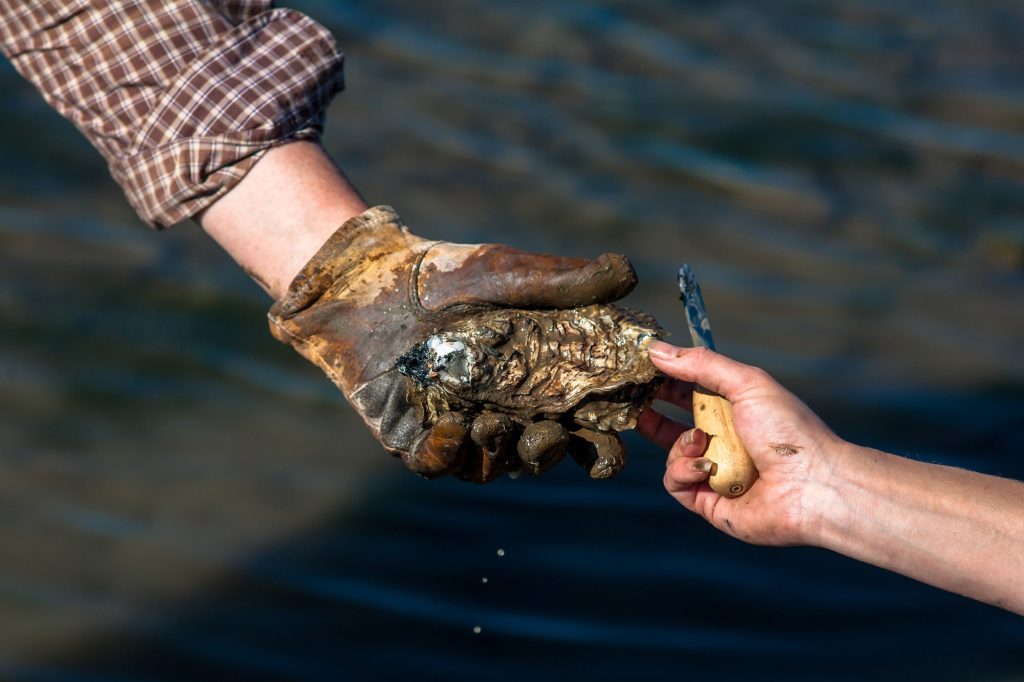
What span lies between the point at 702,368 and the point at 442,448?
2.06 feet

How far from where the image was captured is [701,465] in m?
2.84

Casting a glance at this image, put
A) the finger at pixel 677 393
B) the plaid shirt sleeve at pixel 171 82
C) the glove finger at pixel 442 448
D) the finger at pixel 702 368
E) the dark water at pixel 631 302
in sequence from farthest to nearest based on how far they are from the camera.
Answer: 1. the dark water at pixel 631 302
2. the finger at pixel 677 393
3. the plaid shirt sleeve at pixel 171 82
4. the finger at pixel 702 368
5. the glove finger at pixel 442 448

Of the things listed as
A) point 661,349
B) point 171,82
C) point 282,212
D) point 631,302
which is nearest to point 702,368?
point 661,349

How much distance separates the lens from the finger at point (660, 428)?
10.7 ft

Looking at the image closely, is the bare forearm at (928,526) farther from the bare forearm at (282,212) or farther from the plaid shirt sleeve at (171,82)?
the plaid shirt sleeve at (171,82)

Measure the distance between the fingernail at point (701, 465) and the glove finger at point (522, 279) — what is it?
428 millimetres

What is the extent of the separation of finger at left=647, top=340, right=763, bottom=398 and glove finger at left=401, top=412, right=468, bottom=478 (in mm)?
479

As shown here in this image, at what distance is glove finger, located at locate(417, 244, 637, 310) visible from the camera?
9.27 feet

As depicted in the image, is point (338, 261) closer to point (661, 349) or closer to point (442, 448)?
point (442, 448)

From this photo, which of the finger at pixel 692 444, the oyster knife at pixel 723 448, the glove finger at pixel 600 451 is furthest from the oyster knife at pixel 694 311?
the glove finger at pixel 600 451

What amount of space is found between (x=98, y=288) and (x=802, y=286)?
2.91 metres

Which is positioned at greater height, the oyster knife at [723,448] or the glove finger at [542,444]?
the oyster knife at [723,448]

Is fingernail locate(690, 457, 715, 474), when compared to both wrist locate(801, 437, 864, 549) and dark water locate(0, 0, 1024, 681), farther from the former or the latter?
dark water locate(0, 0, 1024, 681)

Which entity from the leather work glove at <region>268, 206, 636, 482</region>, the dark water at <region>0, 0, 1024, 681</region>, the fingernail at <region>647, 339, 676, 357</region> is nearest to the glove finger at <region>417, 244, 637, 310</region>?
the leather work glove at <region>268, 206, 636, 482</region>
